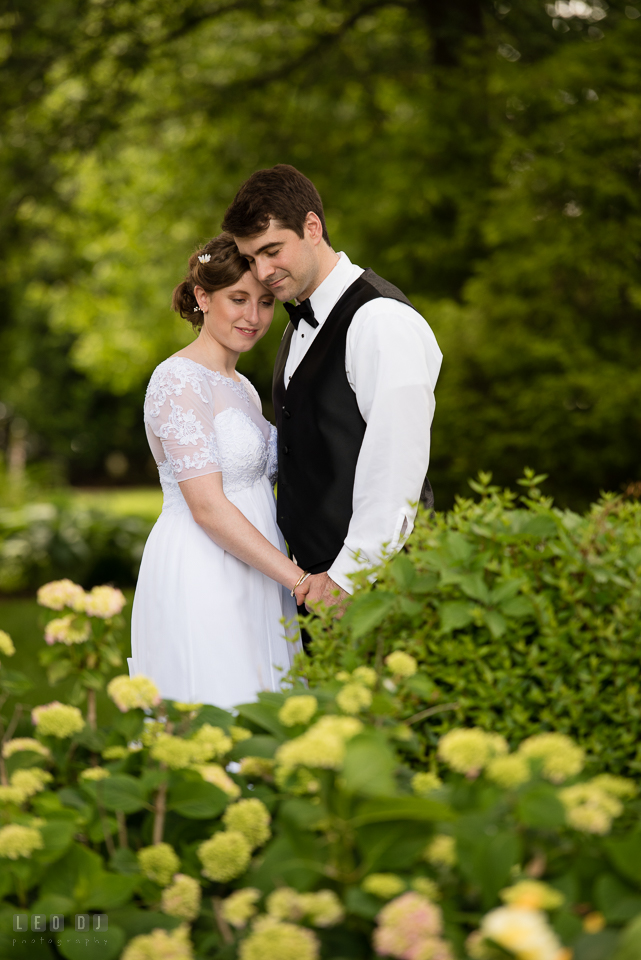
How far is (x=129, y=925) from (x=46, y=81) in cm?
833

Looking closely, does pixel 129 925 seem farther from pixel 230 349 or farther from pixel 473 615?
pixel 230 349

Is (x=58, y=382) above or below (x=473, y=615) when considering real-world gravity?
above

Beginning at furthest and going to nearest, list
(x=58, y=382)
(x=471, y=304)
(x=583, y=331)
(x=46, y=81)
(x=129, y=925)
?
(x=58, y=382)
(x=46, y=81)
(x=471, y=304)
(x=583, y=331)
(x=129, y=925)

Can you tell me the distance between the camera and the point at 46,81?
793 centimetres

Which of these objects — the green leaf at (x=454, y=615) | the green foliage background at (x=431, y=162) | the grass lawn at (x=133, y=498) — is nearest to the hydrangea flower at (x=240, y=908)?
the green leaf at (x=454, y=615)

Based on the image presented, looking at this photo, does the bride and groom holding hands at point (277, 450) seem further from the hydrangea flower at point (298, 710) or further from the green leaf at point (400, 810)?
the green leaf at point (400, 810)

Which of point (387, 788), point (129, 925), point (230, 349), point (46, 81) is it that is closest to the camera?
point (387, 788)

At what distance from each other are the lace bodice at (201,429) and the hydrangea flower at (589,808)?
195cm

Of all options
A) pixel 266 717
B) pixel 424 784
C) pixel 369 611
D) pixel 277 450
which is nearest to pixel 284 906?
pixel 424 784

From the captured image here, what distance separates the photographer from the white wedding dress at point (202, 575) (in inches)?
116

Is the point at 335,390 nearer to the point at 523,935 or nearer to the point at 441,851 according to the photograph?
the point at 441,851

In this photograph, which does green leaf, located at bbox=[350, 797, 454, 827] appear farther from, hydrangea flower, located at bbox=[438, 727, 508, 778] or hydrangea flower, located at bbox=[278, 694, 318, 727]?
hydrangea flower, located at bbox=[278, 694, 318, 727]

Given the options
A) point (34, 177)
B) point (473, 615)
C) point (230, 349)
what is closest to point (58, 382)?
point (34, 177)

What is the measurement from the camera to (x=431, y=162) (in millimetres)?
7832
